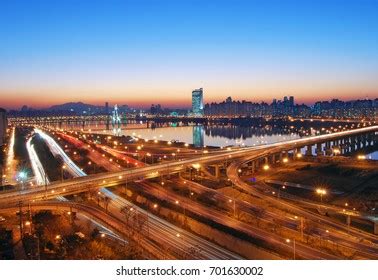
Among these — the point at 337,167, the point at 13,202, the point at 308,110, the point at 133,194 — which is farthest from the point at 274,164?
the point at 308,110

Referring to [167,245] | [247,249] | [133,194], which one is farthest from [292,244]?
[133,194]

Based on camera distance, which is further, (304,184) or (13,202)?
(304,184)

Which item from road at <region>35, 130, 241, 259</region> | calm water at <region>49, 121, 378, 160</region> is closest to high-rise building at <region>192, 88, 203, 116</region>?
calm water at <region>49, 121, 378, 160</region>

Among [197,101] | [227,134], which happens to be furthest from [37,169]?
[197,101]

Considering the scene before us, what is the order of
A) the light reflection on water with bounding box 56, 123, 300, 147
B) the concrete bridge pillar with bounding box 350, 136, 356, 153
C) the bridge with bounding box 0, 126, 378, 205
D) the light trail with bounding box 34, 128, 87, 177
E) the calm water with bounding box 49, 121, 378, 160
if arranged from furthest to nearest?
1. the calm water with bounding box 49, 121, 378, 160
2. the light reflection on water with bounding box 56, 123, 300, 147
3. the concrete bridge pillar with bounding box 350, 136, 356, 153
4. the light trail with bounding box 34, 128, 87, 177
5. the bridge with bounding box 0, 126, 378, 205

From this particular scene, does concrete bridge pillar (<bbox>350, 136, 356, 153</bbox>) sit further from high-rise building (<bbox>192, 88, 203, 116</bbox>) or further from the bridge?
high-rise building (<bbox>192, 88, 203, 116</bbox>)

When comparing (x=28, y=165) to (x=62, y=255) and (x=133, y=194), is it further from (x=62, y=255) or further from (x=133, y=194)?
(x=62, y=255)

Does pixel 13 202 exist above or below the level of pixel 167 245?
above

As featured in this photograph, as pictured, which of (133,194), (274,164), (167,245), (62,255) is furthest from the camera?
(274,164)

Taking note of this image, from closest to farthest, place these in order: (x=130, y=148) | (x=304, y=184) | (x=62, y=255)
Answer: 1. (x=62, y=255)
2. (x=304, y=184)
3. (x=130, y=148)

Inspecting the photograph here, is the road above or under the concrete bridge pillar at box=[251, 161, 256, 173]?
under

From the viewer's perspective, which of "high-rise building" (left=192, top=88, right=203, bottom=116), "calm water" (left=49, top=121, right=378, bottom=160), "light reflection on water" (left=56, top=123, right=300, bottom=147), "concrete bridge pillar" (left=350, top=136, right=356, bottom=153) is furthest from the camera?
"high-rise building" (left=192, top=88, right=203, bottom=116)
